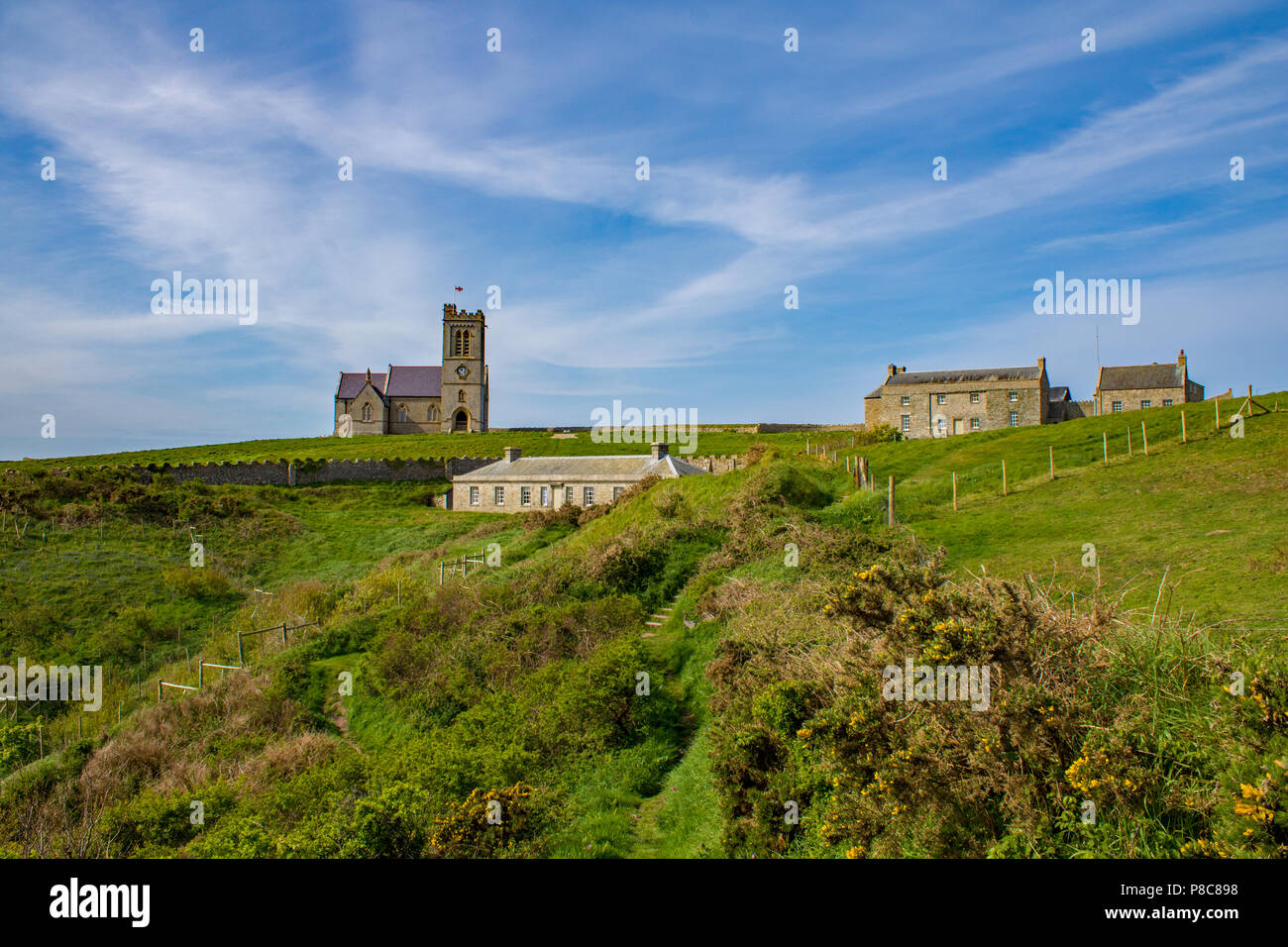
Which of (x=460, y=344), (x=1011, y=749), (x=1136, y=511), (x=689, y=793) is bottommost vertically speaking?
(x=689, y=793)

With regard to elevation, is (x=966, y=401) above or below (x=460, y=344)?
below

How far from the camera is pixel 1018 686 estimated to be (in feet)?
23.3

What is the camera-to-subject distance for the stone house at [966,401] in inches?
2398

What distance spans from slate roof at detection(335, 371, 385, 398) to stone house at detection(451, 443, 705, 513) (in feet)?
164

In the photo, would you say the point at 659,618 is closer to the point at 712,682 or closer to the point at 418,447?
the point at 712,682

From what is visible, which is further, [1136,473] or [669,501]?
[669,501]

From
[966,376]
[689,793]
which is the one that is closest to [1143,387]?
[966,376]

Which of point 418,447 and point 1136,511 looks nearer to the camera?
point 1136,511

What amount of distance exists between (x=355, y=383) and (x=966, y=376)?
249 ft

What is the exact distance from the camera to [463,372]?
101 metres
